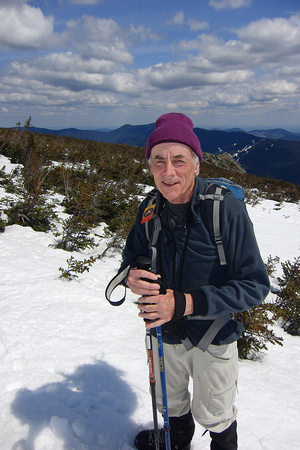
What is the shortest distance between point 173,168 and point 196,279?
2.13ft

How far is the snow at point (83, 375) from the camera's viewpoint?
195cm

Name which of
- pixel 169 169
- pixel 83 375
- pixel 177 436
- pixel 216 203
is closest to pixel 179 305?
pixel 216 203

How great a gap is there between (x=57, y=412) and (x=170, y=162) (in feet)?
7.02

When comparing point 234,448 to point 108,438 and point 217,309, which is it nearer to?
point 108,438

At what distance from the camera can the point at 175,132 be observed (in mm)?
1419

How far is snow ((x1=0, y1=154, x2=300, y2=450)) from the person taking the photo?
1.95 metres

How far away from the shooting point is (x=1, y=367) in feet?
7.68

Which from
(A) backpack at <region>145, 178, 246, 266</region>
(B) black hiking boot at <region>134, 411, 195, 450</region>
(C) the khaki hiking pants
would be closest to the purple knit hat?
(A) backpack at <region>145, 178, 246, 266</region>

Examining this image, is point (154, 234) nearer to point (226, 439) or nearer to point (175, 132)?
point (175, 132)

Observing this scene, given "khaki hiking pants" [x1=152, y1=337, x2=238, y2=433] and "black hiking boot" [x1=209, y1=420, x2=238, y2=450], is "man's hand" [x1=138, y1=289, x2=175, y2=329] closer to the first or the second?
"khaki hiking pants" [x1=152, y1=337, x2=238, y2=433]

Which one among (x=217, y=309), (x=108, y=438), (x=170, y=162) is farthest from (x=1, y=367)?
(x=170, y=162)

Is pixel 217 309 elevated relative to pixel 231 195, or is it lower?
lower

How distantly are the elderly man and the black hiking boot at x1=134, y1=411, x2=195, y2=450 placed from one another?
0.82 ft

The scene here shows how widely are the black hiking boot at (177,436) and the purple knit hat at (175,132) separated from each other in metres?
1.91
